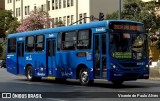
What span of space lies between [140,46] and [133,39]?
56 cm

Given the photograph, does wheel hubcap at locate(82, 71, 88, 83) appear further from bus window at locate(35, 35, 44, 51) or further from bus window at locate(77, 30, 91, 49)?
bus window at locate(35, 35, 44, 51)

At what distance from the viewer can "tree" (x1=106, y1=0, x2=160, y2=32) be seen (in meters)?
44.0

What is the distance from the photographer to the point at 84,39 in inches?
901

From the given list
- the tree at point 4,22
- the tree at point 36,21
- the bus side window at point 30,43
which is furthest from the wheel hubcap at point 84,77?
the tree at point 4,22

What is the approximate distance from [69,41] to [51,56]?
2.43 m

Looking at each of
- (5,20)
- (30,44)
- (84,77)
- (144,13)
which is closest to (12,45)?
(30,44)

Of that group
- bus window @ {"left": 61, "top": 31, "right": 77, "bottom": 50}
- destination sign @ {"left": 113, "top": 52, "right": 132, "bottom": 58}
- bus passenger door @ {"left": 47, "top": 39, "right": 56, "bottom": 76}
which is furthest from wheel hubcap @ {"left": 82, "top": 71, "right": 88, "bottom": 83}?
bus passenger door @ {"left": 47, "top": 39, "right": 56, "bottom": 76}

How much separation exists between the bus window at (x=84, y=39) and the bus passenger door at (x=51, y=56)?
9.17 feet

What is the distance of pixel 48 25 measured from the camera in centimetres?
7119

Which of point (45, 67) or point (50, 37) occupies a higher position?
point (50, 37)

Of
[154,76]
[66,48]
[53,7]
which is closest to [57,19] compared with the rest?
[53,7]

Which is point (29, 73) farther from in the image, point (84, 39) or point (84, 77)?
point (84, 39)

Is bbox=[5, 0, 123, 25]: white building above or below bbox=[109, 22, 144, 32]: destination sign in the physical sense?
above

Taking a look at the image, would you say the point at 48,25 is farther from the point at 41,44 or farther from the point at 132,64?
the point at 132,64
